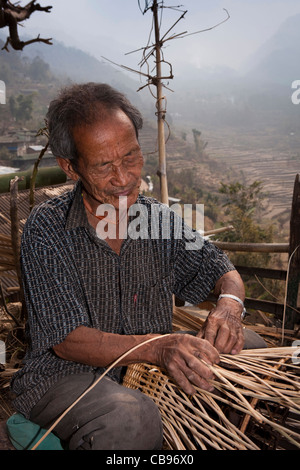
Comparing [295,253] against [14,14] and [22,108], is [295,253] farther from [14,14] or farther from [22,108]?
[22,108]

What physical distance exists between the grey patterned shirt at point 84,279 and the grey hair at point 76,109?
0.61ft

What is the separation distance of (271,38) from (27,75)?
248ft

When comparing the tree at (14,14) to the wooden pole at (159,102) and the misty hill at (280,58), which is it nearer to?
the wooden pole at (159,102)

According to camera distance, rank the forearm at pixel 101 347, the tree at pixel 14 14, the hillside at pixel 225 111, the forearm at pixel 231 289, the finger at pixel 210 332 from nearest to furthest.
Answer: the tree at pixel 14 14
the forearm at pixel 101 347
the finger at pixel 210 332
the forearm at pixel 231 289
the hillside at pixel 225 111

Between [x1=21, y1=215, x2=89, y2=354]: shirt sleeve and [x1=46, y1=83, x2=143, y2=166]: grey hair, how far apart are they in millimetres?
293

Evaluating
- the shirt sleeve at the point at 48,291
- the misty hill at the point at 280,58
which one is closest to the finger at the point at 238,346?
the shirt sleeve at the point at 48,291

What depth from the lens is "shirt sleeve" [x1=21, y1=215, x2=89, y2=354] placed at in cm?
121

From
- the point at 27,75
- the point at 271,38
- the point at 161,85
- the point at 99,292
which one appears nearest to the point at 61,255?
the point at 99,292

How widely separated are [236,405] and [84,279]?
63 centimetres

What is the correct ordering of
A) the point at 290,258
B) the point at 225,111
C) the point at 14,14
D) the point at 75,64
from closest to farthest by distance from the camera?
the point at 14,14
the point at 290,258
the point at 225,111
the point at 75,64

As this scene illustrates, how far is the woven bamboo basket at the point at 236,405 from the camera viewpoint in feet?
3.20

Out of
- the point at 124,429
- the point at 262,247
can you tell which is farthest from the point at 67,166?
the point at 262,247

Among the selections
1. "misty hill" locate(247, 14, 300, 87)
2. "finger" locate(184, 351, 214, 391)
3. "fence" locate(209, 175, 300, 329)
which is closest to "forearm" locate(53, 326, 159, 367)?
"finger" locate(184, 351, 214, 391)

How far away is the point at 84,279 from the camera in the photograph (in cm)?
134
